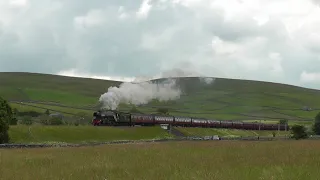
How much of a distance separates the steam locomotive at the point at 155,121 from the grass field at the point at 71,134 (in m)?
6.11

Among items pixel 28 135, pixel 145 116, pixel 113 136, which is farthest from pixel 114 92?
pixel 28 135

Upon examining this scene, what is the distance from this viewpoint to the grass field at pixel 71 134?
66125mm

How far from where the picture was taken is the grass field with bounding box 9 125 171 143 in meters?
66.1

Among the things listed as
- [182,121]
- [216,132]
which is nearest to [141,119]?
[182,121]

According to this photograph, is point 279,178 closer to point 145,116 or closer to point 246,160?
point 246,160

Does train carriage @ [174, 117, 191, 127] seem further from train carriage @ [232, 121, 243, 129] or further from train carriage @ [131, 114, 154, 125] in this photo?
train carriage @ [232, 121, 243, 129]

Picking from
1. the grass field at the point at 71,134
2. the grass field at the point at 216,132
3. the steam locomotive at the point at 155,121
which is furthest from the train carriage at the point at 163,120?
the grass field at the point at 71,134

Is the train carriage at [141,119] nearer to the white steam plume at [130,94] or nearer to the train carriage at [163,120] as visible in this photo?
the train carriage at [163,120]

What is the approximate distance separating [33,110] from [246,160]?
510 ft

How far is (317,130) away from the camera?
113 m

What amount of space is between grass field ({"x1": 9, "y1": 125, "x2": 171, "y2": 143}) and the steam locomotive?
611cm

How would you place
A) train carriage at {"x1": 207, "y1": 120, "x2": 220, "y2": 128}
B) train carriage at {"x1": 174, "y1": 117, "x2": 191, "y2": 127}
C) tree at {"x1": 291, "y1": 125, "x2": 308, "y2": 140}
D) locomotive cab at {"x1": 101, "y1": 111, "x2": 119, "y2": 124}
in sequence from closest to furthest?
tree at {"x1": 291, "y1": 125, "x2": 308, "y2": 140}
locomotive cab at {"x1": 101, "y1": 111, "x2": 119, "y2": 124}
train carriage at {"x1": 174, "y1": 117, "x2": 191, "y2": 127}
train carriage at {"x1": 207, "y1": 120, "x2": 220, "y2": 128}

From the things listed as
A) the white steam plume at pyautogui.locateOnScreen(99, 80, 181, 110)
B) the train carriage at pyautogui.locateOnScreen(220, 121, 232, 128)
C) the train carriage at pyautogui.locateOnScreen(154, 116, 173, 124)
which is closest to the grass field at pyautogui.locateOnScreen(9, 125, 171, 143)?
the train carriage at pyautogui.locateOnScreen(154, 116, 173, 124)

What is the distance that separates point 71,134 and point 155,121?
27.9 metres
